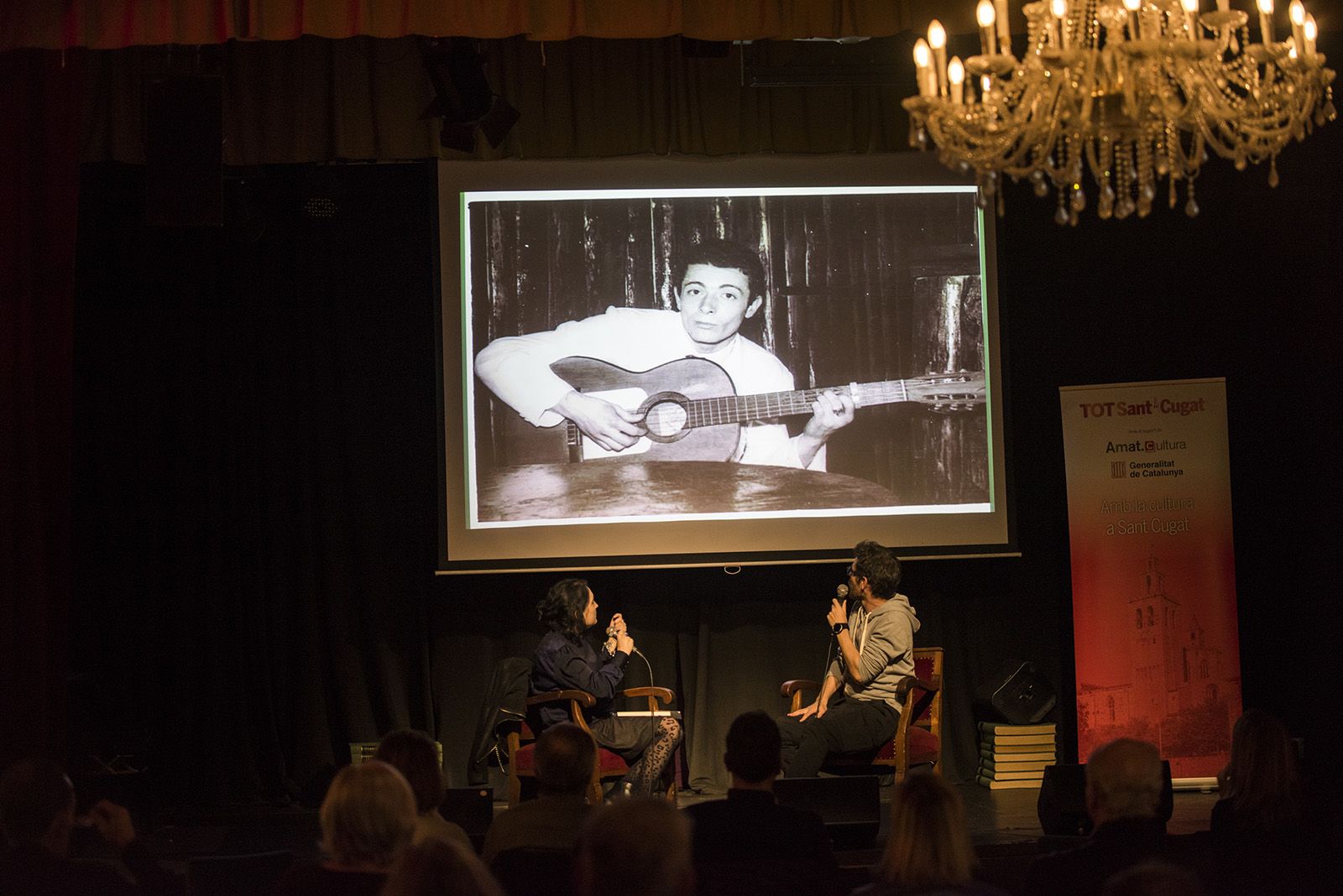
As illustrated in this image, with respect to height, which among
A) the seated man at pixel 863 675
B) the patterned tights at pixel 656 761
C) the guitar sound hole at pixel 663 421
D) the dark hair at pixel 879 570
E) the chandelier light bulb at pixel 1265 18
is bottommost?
the patterned tights at pixel 656 761

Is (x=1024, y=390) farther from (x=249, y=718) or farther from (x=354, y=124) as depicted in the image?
(x=249, y=718)

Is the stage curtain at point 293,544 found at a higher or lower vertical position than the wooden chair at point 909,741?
higher

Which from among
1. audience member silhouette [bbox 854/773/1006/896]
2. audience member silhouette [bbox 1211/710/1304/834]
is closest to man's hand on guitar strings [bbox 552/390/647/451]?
audience member silhouette [bbox 1211/710/1304/834]

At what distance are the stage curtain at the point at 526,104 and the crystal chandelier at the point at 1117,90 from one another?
93.1 inches

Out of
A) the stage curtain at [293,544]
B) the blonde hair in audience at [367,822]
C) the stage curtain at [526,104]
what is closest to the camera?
the blonde hair in audience at [367,822]

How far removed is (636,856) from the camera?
1903mm

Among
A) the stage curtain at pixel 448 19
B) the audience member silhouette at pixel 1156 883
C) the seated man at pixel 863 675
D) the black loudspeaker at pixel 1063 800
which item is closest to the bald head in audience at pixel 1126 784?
the audience member silhouette at pixel 1156 883

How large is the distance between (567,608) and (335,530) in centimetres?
158

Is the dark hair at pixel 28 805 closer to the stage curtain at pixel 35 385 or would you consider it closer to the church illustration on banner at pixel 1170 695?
the stage curtain at pixel 35 385

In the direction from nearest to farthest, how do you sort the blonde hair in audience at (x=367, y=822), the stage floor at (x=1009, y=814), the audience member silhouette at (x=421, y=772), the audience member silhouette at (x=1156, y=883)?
the audience member silhouette at (x=1156, y=883) < the blonde hair in audience at (x=367, y=822) < the audience member silhouette at (x=421, y=772) < the stage floor at (x=1009, y=814)

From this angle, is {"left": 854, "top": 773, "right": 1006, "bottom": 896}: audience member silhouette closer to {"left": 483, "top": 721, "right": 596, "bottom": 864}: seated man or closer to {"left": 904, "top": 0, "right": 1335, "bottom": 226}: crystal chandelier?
{"left": 483, "top": 721, "right": 596, "bottom": 864}: seated man

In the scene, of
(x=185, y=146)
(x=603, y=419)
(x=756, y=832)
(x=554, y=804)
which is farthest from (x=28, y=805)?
(x=603, y=419)

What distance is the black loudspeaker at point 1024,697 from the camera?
6.61 meters

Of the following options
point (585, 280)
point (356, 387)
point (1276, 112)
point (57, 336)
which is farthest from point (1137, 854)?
point (356, 387)
